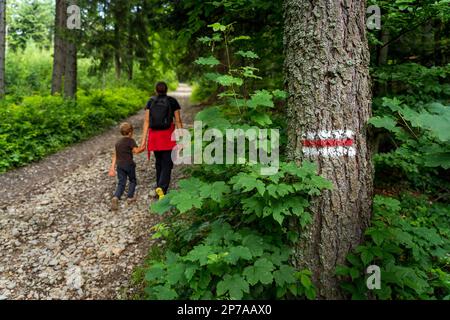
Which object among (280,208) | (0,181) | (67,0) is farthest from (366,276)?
(67,0)

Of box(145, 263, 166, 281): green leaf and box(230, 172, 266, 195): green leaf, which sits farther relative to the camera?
box(145, 263, 166, 281): green leaf

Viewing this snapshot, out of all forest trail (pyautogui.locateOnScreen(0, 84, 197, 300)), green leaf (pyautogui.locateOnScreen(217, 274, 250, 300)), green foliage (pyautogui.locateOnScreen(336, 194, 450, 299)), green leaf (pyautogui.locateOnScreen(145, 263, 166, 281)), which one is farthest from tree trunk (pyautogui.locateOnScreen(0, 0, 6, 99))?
green foliage (pyautogui.locateOnScreen(336, 194, 450, 299))

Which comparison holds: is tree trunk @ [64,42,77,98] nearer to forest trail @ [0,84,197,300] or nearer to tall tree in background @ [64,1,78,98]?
tall tree in background @ [64,1,78,98]

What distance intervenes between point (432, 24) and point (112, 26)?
949cm

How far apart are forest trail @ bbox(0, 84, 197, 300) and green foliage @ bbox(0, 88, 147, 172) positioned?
21.3 inches

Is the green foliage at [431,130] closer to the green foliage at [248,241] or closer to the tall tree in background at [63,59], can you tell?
the green foliage at [248,241]

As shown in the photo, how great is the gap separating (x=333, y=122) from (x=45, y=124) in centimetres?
830

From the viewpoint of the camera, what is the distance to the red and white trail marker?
8.97ft

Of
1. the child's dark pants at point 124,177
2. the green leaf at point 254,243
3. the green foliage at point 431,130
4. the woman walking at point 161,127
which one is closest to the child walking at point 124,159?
the child's dark pants at point 124,177

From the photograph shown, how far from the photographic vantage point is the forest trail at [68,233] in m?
3.67

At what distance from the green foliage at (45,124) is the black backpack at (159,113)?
401cm

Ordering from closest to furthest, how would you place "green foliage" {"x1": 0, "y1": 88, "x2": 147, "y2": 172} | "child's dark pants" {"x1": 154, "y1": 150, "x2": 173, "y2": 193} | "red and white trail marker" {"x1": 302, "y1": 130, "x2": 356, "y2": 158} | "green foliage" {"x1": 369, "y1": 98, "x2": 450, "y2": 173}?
1. "green foliage" {"x1": 369, "y1": 98, "x2": 450, "y2": 173}
2. "red and white trail marker" {"x1": 302, "y1": 130, "x2": 356, "y2": 158}
3. "child's dark pants" {"x1": 154, "y1": 150, "x2": 173, "y2": 193}
4. "green foliage" {"x1": 0, "y1": 88, "x2": 147, "y2": 172}
